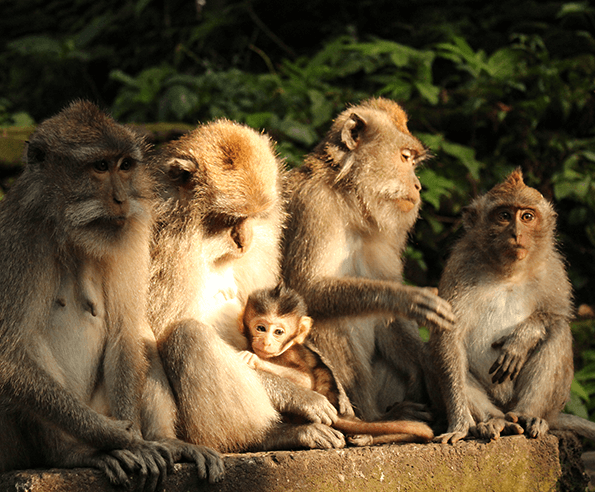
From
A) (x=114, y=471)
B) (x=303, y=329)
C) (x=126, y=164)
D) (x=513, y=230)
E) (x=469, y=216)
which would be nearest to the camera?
(x=114, y=471)

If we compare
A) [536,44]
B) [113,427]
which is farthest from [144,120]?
[113,427]

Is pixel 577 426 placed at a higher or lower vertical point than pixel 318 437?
lower

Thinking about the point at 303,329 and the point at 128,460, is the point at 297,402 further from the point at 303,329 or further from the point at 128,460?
the point at 128,460

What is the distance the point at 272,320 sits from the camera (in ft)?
12.5

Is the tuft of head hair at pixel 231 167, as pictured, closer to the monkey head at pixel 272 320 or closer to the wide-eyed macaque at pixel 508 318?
the monkey head at pixel 272 320

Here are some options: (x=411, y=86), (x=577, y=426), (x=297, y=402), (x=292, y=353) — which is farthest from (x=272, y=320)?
(x=411, y=86)

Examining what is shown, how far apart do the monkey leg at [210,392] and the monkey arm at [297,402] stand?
127 mm

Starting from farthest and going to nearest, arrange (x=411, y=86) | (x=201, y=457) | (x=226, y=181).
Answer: (x=411, y=86)
(x=226, y=181)
(x=201, y=457)

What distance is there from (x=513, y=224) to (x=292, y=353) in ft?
5.06

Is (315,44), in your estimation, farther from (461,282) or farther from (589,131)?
(461,282)

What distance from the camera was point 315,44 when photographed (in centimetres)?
962

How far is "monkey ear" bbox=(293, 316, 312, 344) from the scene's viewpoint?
4.00 meters

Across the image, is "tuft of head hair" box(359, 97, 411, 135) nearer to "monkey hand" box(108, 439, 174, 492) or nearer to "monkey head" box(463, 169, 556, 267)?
"monkey head" box(463, 169, 556, 267)

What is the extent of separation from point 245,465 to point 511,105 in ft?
19.0
